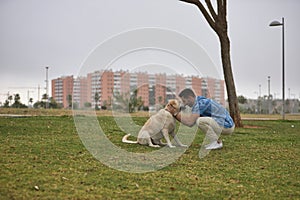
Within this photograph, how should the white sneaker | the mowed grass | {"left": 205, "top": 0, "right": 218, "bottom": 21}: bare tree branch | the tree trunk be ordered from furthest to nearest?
{"left": 205, "top": 0, "right": 218, "bottom": 21}: bare tree branch, the tree trunk, the white sneaker, the mowed grass

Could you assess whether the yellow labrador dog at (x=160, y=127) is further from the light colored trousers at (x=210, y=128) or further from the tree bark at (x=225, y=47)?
the tree bark at (x=225, y=47)

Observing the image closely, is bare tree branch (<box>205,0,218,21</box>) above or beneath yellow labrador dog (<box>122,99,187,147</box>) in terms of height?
above

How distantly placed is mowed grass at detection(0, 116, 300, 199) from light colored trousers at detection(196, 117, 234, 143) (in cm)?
44

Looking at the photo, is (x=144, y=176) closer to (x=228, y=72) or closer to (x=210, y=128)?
(x=210, y=128)

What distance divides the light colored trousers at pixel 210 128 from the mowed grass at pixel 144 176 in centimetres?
44

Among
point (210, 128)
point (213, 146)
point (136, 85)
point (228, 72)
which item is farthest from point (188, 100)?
point (228, 72)

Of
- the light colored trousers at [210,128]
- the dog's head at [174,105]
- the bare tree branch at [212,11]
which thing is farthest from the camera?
the bare tree branch at [212,11]

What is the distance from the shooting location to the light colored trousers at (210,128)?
8734 millimetres

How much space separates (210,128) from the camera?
8812mm

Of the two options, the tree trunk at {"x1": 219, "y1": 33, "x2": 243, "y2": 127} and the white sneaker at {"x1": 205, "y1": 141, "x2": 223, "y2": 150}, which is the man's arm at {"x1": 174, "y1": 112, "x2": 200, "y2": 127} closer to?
the white sneaker at {"x1": 205, "y1": 141, "x2": 223, "y2": 150}

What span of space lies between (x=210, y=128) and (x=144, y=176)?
3278 mm

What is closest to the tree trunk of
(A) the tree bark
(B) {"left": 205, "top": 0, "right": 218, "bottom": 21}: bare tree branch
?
(A) the tree bark

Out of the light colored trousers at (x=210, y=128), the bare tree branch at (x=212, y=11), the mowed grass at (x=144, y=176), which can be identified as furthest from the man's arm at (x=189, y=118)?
the bare tree branch at (x=212, y=11)

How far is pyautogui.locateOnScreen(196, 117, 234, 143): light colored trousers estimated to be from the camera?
8.73 m
